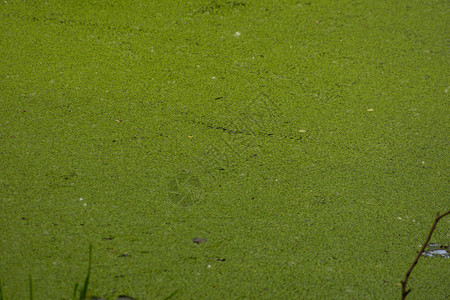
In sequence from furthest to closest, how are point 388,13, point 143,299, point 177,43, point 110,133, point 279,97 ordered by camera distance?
point 388,13 < point 177,43 < point 279,97 < point 110,133 < point 143,299

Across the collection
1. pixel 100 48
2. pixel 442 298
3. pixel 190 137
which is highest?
pixel 100 48

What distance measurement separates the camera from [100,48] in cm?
216

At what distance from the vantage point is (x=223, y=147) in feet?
5.91

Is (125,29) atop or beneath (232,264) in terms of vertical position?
atop

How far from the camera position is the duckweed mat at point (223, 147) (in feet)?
4.47

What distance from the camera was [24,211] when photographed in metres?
1.45

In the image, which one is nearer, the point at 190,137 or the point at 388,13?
the point at 190,137

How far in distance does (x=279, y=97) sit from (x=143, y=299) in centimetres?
111

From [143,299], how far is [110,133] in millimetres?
745

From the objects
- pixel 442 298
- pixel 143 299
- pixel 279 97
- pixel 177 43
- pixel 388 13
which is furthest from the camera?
pixel 388 13

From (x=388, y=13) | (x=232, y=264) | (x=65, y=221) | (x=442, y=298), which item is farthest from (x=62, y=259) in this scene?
(x=388, y=13)

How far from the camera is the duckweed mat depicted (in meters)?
1.36

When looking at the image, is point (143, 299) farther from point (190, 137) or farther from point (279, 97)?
point (279, 97)

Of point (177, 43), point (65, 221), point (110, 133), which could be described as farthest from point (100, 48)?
point (65, 221)
